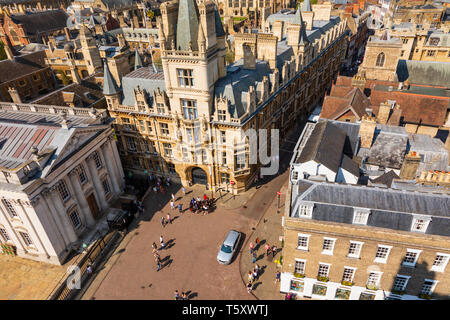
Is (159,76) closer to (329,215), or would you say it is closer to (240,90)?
(240,90)

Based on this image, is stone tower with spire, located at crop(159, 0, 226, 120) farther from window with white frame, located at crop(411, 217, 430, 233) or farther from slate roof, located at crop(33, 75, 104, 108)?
window with white frame, located at crop(411, 217, 430, 233)

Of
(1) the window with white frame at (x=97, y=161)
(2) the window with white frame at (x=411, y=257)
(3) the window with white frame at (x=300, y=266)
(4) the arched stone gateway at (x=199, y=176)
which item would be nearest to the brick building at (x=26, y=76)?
(1) the window with white frame at (x=97, y=161)

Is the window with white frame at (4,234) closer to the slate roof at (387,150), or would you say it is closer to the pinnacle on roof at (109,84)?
the pinnacle on roof at (109,84)

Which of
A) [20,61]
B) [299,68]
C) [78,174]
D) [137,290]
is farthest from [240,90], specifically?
[20,61]

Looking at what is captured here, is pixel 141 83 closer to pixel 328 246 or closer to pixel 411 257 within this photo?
pixel 328 246

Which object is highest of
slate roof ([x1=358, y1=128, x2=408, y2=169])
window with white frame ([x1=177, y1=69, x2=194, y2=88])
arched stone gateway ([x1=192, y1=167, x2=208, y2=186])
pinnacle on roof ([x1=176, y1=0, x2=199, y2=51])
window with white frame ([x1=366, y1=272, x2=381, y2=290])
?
pinnacle on roof ([x1=176, y1=0, x2=199, y2=51])

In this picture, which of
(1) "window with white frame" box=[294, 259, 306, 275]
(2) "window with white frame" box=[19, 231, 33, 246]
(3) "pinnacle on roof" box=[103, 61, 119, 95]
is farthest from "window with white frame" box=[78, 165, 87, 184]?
(1) "window with white frame" box=[294, 259, 306, 275]

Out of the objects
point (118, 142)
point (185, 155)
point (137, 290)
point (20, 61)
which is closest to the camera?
point (137, 290)
